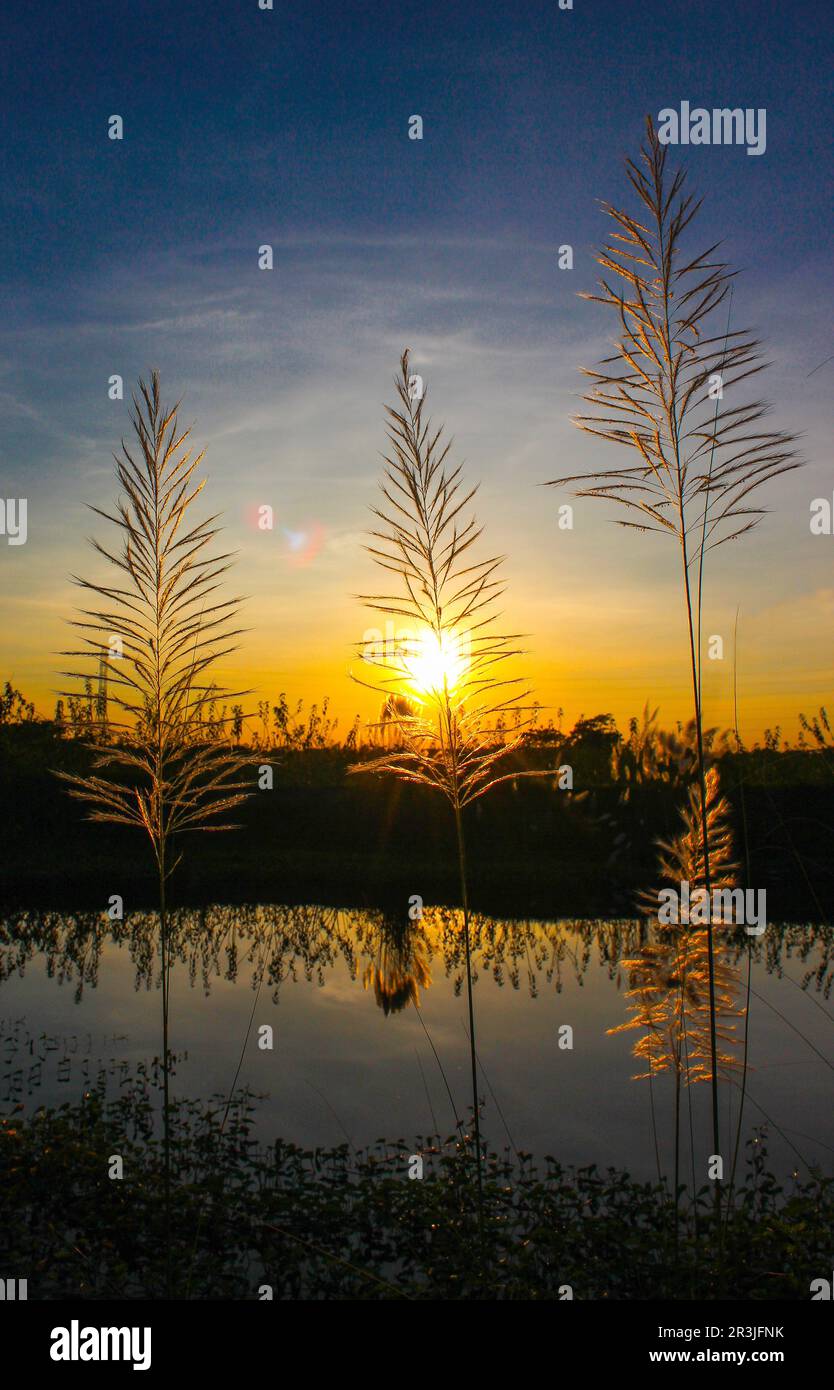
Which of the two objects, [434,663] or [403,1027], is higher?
[434,663]

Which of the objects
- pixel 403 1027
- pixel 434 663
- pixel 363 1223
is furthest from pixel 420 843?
pixel 434 663

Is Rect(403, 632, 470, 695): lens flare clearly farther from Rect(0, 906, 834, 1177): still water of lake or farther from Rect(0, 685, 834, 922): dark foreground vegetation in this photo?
Rect(0, 685, 834, 922): dark foreground vegetation

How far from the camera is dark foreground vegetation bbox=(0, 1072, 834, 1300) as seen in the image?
14.0ft

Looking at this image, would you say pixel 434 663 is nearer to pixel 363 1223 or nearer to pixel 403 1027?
pixel 363 1223

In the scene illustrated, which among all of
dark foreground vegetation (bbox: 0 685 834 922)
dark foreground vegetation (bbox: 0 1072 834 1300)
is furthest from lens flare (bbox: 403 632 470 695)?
dark foreground vegetation (bbox: 0 685 834 922)

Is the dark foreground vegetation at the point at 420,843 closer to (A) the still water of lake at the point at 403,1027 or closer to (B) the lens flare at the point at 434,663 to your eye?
(A) the still water of lake at the point at 403,1027

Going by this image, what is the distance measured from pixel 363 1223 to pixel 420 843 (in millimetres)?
13009

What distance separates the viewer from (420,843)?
1806 centimetres

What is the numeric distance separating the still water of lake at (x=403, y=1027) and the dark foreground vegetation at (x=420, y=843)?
1933mm

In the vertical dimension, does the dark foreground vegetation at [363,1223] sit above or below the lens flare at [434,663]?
below

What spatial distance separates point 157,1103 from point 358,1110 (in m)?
1.43

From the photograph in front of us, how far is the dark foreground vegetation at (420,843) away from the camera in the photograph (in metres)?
14.6

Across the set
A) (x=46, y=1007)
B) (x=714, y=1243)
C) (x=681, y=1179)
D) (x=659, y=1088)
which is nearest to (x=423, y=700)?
(x=714, y=1243)

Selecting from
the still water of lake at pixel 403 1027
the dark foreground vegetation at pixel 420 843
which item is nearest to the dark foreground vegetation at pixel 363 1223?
the still water of lake at pixel 403 1027
